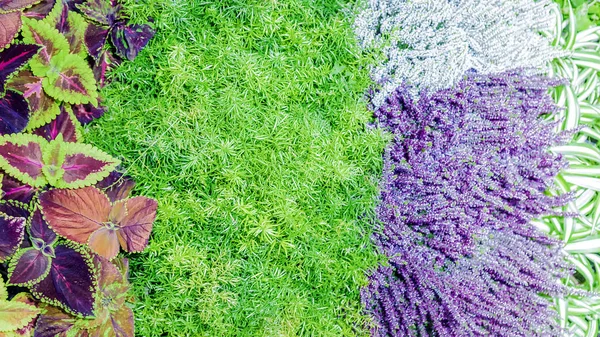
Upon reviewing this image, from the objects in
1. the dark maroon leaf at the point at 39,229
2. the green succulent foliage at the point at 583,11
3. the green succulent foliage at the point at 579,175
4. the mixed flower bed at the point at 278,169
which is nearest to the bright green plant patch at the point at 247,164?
the mixed flower bed at the point at 278,169

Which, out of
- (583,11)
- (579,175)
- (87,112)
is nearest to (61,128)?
(87,112)

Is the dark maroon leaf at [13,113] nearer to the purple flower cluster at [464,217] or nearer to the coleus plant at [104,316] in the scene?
the coleus plant at [104,316]

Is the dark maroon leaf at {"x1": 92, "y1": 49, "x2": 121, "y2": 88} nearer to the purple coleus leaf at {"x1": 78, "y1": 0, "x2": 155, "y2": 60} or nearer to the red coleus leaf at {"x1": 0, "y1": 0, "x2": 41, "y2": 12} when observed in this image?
the purple coleus leaf at {"x1": 78, "y1": 0, "x2": 155, "y2": 60}

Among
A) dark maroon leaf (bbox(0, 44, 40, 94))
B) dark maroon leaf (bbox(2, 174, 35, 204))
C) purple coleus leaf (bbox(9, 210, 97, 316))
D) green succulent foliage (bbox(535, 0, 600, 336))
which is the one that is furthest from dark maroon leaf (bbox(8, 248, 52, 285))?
green succulent foliage (bbox(535, 0, 600, 336))

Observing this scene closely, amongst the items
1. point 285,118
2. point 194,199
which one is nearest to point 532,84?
point 285,118

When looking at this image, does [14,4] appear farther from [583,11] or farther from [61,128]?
[583,11]

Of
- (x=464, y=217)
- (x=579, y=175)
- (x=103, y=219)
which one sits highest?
(x=579, y=175)
